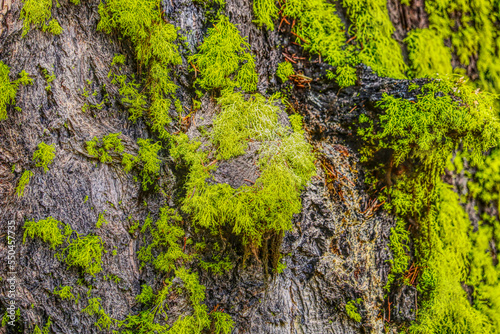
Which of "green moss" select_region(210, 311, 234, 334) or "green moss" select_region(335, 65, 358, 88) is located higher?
"green moss" select_region(335, 65, 358, 88)

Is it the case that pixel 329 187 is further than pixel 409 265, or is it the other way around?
pixel 409 265

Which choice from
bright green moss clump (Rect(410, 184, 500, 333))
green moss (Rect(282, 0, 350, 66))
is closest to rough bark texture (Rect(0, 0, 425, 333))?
green moss (Rect(282, 0, 350, 66))

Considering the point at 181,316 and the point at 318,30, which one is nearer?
the point at 181,316

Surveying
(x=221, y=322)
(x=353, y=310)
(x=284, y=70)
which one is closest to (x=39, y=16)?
(x=284, y=70)

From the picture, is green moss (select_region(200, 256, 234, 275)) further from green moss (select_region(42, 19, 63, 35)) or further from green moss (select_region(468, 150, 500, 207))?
green moss (select_region(468, 150, 500, 207))

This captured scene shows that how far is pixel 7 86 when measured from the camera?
1938mm

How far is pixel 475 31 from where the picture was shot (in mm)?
3186

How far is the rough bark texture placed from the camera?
77.7 inches

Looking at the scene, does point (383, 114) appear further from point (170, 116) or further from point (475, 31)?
point (475, 31)

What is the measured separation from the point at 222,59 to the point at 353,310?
224 centimetres

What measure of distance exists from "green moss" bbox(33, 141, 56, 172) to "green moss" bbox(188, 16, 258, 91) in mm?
1141

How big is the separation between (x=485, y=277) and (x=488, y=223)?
58 centimetres

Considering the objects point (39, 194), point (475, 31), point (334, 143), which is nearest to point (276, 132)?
point (334, 143)

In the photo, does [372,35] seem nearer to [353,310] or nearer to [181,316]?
[353,310]
